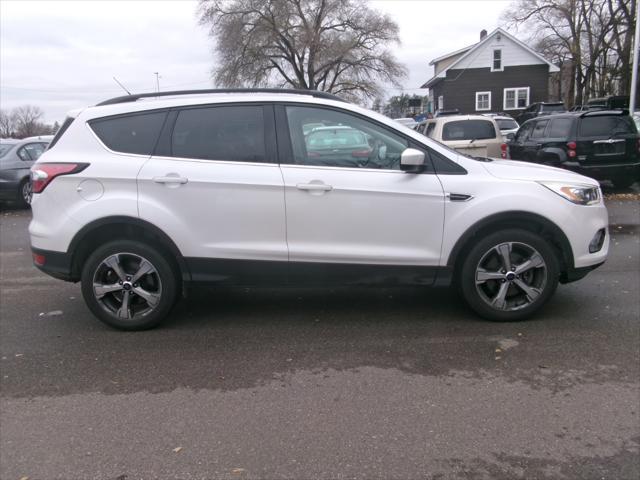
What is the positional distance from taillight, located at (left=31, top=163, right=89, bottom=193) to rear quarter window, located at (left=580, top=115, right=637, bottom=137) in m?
9.91

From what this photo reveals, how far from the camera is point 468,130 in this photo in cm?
1306

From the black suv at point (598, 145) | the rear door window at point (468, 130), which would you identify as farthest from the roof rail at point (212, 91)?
the rear door window at point (468, 130)

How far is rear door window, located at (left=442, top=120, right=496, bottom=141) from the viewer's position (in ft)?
42.7

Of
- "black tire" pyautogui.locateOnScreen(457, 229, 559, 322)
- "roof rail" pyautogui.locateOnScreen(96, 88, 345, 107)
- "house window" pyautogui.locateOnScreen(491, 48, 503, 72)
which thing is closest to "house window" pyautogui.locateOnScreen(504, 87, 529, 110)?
"house window" pyautogui.locateOnScreen(491, 48, 503, 72)

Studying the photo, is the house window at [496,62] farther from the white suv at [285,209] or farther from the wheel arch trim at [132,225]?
the wheel arch trim at [132,225]

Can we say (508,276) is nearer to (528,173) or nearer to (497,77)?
(528,173)

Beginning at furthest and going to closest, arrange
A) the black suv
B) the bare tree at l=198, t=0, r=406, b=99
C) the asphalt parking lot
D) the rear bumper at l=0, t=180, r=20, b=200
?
the bare tree at l=198, t=0, r=406, b=99 < the rear bumper at l=0, t=180, r=20, b=200 < the black suv < the asphalt parking lot

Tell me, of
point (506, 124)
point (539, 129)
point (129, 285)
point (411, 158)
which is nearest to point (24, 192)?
point (129, 285)

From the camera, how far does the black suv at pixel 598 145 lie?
11.2 metres

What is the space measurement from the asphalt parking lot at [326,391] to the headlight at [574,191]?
3.33 feet

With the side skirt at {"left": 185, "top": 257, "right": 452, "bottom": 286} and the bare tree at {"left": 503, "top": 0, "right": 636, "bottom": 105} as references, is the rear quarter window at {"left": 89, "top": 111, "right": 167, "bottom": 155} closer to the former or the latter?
the side skirt at {"left": 185, "top": 257, "right": 452, "bottom": 286}

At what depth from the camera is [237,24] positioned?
4359cm

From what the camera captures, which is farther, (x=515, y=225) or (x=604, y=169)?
(x=604, y=169)

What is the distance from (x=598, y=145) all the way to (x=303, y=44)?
117 ft
